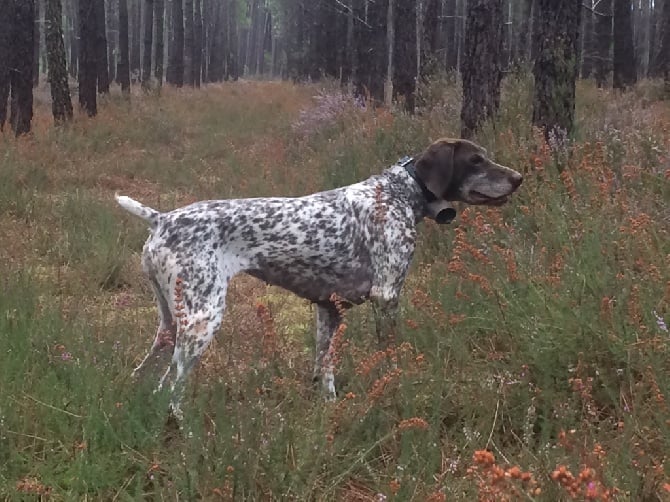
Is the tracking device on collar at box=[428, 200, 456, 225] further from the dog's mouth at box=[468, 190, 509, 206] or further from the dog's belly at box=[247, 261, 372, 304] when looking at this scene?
the dog's belly at box=[247, 261, 372, 304]

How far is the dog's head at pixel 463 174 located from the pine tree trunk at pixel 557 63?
2964 mm

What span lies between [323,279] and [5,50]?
38.7 ft

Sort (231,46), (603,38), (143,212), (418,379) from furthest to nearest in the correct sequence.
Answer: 1. (231,46)
2. (603,38)
3. (143,212)
4. (418,379)

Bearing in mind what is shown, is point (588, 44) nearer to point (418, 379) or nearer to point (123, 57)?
point (123, 57)

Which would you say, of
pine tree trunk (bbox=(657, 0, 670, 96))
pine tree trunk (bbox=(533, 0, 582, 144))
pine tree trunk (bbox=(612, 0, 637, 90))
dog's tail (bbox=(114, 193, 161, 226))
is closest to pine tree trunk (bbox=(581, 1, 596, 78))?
pine tree trunk (bbox=(612, 0, 637, 90))

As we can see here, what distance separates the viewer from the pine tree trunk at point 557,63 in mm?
6969

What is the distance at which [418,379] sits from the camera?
11.1 feet

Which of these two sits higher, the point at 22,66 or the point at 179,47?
the point at 179,47

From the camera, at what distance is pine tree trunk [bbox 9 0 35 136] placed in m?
13.0

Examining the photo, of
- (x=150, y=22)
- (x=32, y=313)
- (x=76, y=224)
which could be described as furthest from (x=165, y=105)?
(x=32, y=313)

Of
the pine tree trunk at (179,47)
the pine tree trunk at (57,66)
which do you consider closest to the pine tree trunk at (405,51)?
the pine tree trunk at (57,66)

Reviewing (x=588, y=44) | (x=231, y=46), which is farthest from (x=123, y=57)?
(x=231, y=46)

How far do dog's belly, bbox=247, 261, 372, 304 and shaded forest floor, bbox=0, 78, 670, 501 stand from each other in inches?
11.3

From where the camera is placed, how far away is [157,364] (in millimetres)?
3732
